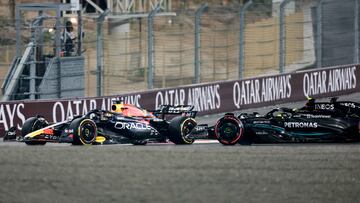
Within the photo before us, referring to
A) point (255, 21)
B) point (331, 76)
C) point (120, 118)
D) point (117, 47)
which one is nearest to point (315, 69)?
point (331, 76)

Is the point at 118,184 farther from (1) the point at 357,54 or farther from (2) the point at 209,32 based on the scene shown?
(1) the point at 357,54

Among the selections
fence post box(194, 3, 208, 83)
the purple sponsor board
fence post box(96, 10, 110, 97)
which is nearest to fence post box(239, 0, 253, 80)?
the purple sponsor board

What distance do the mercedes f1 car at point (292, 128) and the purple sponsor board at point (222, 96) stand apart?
186 inches

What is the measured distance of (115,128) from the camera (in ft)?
59.6

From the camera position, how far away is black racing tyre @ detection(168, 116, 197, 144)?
18.1 m

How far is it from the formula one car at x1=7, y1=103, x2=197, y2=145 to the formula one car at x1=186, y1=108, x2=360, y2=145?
2.99ft

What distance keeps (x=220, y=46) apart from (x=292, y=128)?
26.4 feet

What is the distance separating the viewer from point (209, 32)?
82.6 feet

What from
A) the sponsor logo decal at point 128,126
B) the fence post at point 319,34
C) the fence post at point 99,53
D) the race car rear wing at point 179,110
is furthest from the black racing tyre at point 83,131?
the fence post at point 319,34

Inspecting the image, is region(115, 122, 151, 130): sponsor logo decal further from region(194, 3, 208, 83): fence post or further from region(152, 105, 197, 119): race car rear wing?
region(194, 3, 208, 83): fence post

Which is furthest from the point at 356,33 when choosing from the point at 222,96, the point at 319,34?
the point at 222,96

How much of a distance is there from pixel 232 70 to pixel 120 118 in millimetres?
8070

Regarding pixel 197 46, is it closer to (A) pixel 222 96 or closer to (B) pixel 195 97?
(B) pixel 195 97

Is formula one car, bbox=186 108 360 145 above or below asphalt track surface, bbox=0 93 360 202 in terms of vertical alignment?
above
